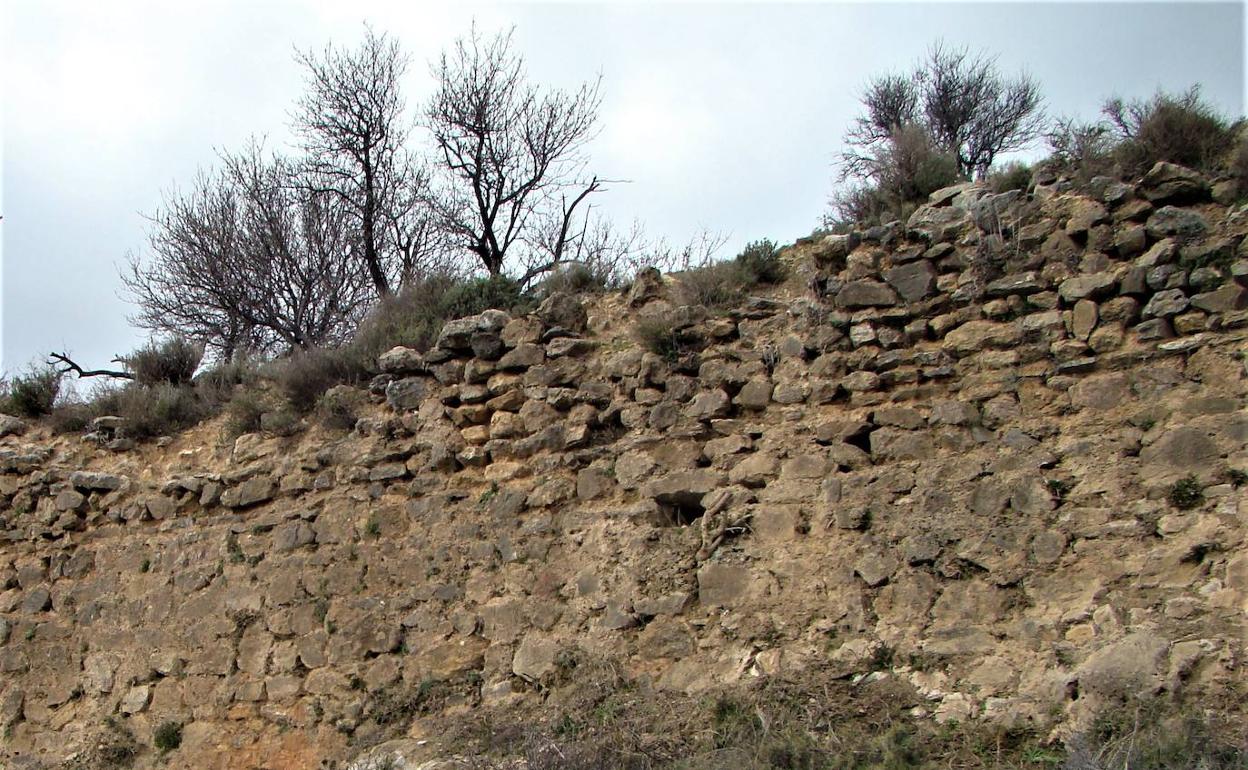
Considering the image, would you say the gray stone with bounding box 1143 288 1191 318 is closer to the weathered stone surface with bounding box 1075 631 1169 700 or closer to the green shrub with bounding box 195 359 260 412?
the weathered stone surface with bounding box 1075 631 1169 700

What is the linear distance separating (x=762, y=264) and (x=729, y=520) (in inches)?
66.7

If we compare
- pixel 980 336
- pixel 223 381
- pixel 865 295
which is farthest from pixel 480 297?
pixel 980 336

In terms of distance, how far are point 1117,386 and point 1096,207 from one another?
3.33 feet

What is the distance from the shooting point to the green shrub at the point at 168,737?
22.6 feet

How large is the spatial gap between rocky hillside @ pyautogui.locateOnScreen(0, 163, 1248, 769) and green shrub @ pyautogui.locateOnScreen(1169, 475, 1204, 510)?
2 cm

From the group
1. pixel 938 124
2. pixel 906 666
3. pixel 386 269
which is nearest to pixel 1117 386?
pixel 906 666

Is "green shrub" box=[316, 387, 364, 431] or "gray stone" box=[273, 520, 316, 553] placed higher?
"green shrub" box=[316, 387, 364, 431]

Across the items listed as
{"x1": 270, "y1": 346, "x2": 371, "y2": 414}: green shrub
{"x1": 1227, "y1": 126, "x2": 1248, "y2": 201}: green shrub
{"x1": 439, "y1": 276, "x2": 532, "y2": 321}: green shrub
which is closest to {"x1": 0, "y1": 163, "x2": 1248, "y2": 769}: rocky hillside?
{"x1": 1227, "y1": 126, "x2": 1248, "y2": 201}: green shrub

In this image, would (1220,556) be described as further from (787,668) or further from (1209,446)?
(787,668)

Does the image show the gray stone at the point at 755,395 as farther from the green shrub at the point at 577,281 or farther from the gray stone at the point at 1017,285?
the green shrub at the point at 577,281

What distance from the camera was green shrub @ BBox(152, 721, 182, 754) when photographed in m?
6.88

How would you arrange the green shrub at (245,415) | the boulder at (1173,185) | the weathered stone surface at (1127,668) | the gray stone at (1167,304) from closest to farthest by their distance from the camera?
1. the weathered stone surface at (1127,668)
2. the gray stone at (1167,304)
3. the boulder at (1173,185)
4. the green shrub at (245,415)

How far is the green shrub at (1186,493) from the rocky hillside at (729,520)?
0.6 inches

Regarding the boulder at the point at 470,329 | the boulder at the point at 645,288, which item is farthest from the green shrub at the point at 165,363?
the boulder at the point at 645,288
